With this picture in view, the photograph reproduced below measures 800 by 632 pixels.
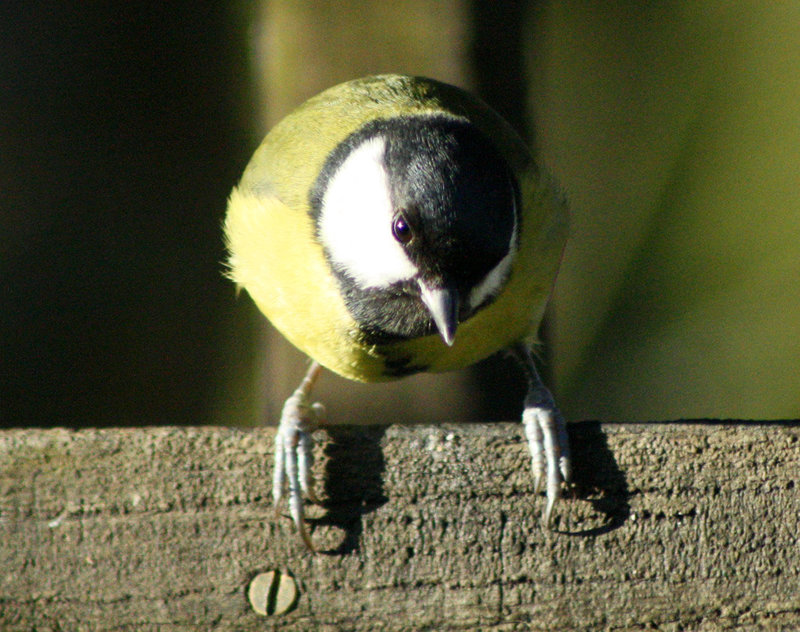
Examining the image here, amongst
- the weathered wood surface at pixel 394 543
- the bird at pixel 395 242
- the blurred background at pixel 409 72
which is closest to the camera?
the weathered wood surface at pixel 394 543

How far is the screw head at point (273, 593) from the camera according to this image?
955 mm

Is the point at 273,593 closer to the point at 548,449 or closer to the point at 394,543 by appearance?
the point at 394,543

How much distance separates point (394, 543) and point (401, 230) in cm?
40

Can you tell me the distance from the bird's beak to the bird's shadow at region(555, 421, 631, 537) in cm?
22

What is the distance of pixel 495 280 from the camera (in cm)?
129

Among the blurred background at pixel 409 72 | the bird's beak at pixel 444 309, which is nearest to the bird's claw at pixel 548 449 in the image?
the bird's beak at pixel 444 309

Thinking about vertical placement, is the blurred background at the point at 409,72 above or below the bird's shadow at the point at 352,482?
above

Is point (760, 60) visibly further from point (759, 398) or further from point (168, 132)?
point (168, 132)

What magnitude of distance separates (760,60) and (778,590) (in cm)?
140

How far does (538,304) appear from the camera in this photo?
1475mm

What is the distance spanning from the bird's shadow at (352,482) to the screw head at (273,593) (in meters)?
0.05

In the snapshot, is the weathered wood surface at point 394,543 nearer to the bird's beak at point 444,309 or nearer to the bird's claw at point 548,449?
the bird's claw at point 548,449

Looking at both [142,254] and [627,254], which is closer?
[142,254]

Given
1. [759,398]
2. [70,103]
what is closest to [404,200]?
[70,103]
